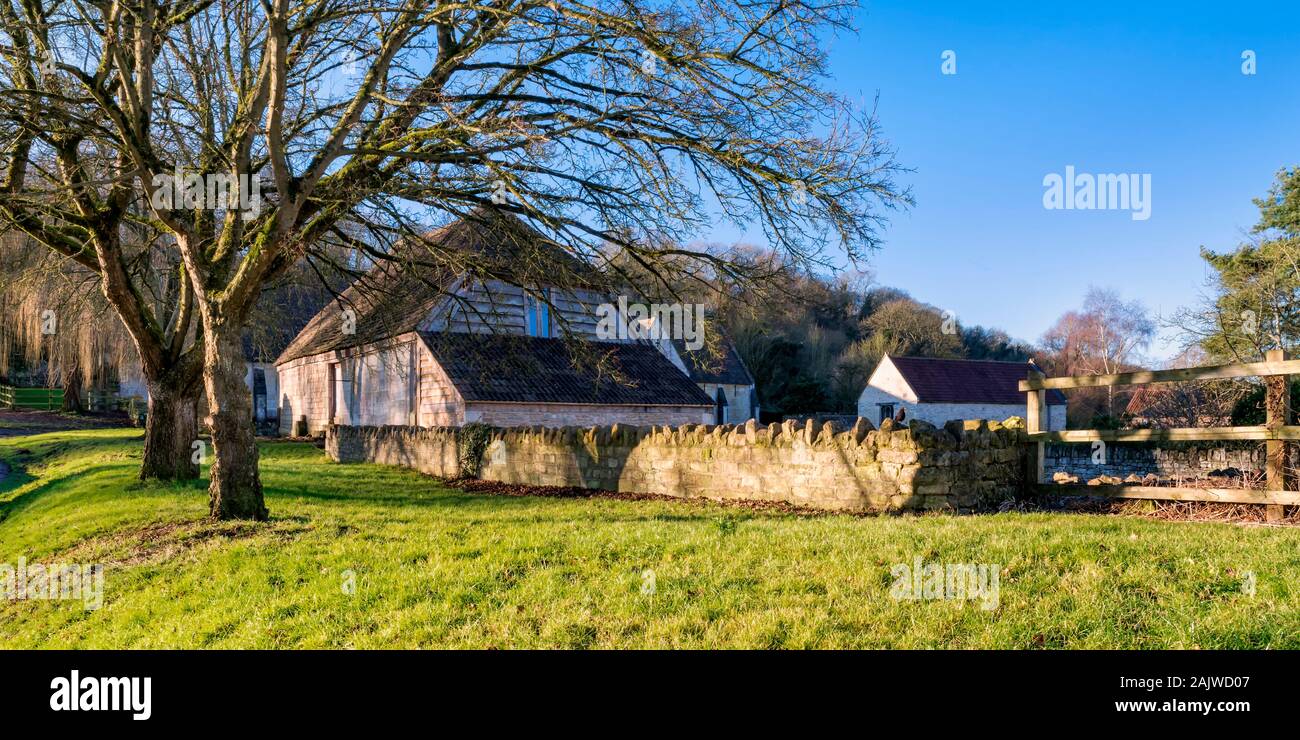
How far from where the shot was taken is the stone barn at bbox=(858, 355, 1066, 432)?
44.0 metres

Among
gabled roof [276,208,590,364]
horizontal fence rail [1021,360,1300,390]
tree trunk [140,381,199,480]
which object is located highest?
gabled roof [276,208,590,364]

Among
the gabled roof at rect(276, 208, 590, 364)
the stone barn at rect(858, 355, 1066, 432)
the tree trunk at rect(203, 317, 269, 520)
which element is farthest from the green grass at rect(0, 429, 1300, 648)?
the stone barn at rect(858, 355, 1066, 432)

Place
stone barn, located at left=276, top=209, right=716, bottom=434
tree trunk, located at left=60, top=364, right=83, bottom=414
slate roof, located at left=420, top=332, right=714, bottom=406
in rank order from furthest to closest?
tree trunk, located at left=60, top=364, right=83, bottom=414, slate roof, located at left=420, top=332, right=714, bottom=406, stone barn, located at left=276, top=209, right=716, bottom=434

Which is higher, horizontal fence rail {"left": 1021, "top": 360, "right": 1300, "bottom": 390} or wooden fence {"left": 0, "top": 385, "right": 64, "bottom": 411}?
horizontal fence rail {"left": 1021, "top": 360, "right": 1300, "bottom": 390}

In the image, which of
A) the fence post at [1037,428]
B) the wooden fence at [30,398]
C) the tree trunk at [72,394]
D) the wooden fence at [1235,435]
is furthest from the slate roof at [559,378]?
the wooden fence at [30,398]

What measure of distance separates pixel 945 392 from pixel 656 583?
4169 cm

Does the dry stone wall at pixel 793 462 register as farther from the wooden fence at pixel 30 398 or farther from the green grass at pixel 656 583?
the wooden fence at pixel 30 398

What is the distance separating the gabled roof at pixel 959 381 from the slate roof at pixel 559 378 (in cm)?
2124

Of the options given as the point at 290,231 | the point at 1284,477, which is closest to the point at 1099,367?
the point at 1284,477

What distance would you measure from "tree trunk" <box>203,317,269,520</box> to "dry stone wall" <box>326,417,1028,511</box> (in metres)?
5.42

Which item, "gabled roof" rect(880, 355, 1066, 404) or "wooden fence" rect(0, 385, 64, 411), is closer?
"wooden fence" rect(0, 385, 64, 411)

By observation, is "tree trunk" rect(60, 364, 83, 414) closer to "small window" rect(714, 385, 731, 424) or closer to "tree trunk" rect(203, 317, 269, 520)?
"small window" rect(714, 385, 731, 424)
